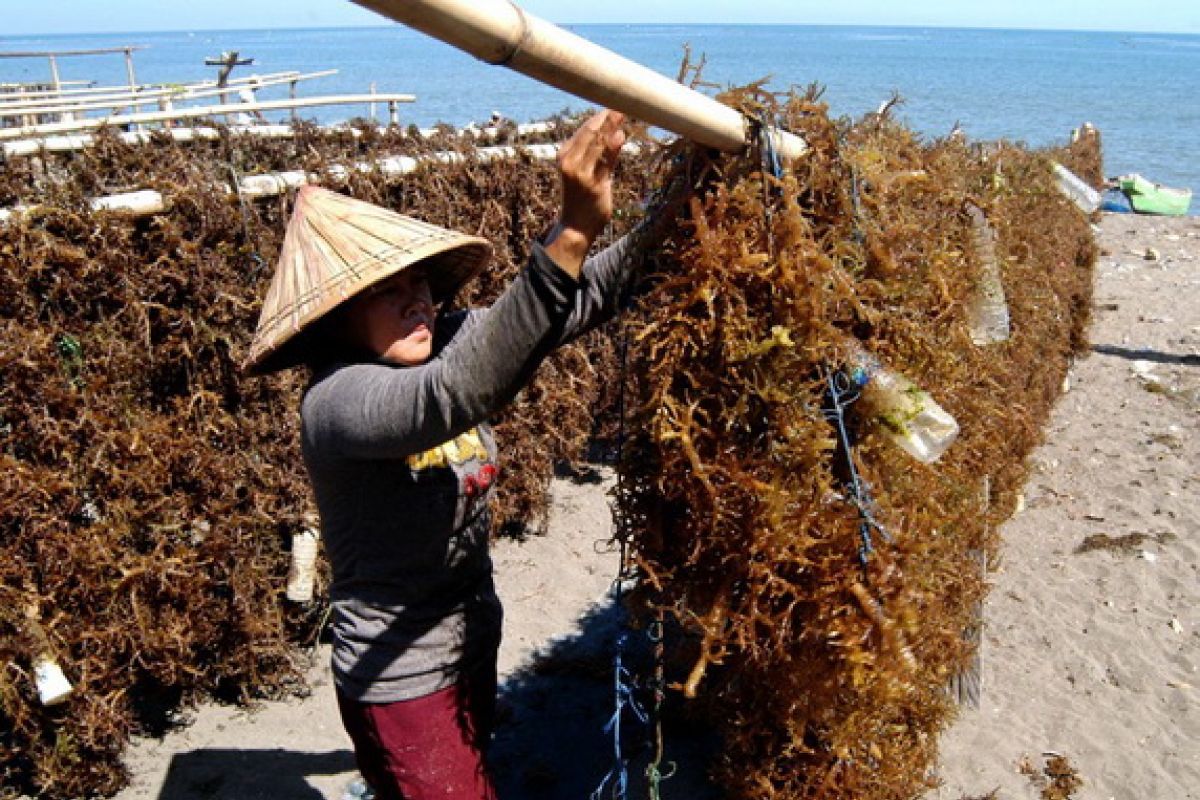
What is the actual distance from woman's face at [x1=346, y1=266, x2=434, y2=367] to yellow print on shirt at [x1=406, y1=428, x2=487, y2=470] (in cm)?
24

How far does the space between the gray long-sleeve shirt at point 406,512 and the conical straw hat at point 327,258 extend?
0.47 feet

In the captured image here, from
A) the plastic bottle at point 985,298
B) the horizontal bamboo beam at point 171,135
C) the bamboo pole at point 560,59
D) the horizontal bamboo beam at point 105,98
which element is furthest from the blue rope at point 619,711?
the horizontal bamboo beam at point 105,98

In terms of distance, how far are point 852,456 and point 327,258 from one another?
134cm

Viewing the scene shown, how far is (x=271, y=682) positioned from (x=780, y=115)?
13.7 feet

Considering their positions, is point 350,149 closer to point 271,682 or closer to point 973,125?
point 271,682

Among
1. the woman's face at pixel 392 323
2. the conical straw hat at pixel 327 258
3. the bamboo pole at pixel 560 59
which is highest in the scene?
the bamboo pole at pixel 560 59

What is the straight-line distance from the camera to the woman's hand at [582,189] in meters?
1.66

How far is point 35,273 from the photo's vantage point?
151 inches

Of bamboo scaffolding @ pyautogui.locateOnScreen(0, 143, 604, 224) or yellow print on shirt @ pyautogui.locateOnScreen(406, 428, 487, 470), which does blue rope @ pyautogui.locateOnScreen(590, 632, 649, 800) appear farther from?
bamboo scaffolding @ pyautogui.locateOnScreen(0, 143, 604, 224)

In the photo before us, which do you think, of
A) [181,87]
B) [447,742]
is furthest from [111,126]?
[181,87]

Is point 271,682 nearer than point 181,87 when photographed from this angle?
Yes

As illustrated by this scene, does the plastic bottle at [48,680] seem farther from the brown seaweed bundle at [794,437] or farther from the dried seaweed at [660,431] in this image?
the brown seaweed bundle at [794,437]

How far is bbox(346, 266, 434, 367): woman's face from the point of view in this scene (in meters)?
2.22

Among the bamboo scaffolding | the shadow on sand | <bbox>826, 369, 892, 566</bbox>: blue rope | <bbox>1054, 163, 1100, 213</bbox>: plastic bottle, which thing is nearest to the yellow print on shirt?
<bbox>826, 369, 892, 566</bbox>: blue rope
